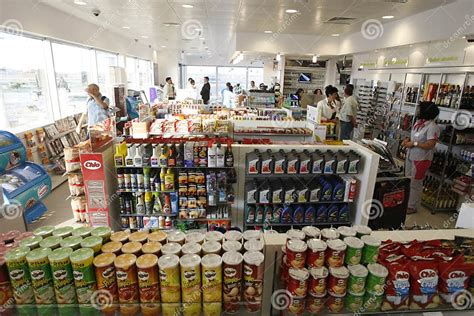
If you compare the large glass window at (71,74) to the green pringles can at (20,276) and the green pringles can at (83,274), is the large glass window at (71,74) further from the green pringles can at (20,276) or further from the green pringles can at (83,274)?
the green pringles can at (83,274)

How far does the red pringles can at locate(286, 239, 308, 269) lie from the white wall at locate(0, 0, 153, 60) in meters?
6.86

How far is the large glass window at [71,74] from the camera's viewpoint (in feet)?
26.6

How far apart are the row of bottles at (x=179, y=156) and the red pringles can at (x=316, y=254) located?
2266 millimetres

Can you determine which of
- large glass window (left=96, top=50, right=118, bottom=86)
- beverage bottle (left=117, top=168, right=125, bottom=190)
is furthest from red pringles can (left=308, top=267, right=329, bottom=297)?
large glass window (left=96, top=50, right=118, bottom=86)

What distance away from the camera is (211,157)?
11.5ft

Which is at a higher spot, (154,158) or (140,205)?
(154,158)

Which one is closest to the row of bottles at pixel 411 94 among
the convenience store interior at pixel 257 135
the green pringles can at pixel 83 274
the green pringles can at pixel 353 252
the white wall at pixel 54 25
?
the convenience store interior at pixel 257 135

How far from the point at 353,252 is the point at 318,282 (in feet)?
0.74

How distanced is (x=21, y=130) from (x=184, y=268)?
6835 millimetres

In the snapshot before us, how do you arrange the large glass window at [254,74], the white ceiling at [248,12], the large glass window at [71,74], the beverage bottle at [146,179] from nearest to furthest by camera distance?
1. the beverage bottle at [146,179]
2. the white ceiling at [248,12]
3. the large glass window at [71,74]
4. the large glass window at [254,74]

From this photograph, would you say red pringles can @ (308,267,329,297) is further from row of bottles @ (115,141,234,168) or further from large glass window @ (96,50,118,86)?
large glass window @ (96,50,118,86)

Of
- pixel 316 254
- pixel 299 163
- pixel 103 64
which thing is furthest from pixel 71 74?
pixel 316 254

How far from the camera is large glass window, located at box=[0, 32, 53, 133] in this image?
6133 mm

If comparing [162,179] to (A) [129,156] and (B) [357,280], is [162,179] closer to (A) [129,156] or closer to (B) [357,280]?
(A) [129,156]
